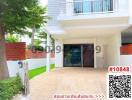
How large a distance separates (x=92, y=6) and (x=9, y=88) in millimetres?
11754

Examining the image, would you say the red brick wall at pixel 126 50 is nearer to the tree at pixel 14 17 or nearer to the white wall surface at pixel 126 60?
the white wall surface at pixel 126 60

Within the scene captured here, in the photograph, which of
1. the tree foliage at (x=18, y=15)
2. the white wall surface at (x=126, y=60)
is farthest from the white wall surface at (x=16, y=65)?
the white wall surface at (x=126, y=60)

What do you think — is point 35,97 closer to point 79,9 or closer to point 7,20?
point 7,20

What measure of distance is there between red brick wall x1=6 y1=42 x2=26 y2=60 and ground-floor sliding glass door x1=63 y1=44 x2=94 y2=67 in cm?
1125

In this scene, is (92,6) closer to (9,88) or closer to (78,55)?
(78,55)

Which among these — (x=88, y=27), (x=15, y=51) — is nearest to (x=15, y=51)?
(x=15, y=51)

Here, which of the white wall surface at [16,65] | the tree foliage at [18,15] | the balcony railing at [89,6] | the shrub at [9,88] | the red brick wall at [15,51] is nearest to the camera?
the shrub at [9,88]

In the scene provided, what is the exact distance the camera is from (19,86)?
10.8 metres

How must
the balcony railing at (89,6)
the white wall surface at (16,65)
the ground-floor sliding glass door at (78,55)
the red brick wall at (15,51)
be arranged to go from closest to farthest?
the red brick wall at (15,51) < the white wall surface at (16,65) < the balcony railing at (89,6) < the ground-floor sliding glass door at (78,55)

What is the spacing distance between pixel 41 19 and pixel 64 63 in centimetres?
1605

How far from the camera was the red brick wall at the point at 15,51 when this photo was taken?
1631 centimetres

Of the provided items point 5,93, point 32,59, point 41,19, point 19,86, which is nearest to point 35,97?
point 19,86

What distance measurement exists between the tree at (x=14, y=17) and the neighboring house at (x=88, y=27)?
20.6 ft

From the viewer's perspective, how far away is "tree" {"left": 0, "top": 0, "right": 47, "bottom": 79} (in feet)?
36.8
